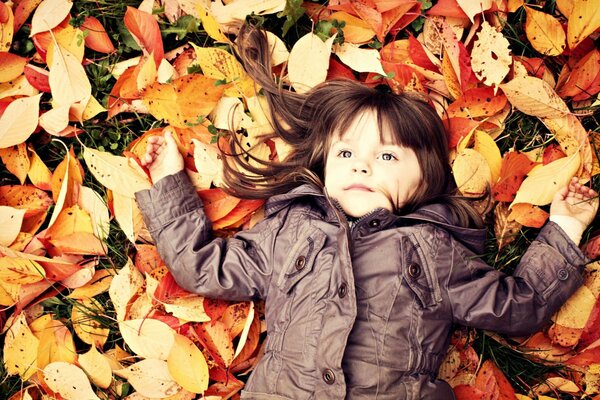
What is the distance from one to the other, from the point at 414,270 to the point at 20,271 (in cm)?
135

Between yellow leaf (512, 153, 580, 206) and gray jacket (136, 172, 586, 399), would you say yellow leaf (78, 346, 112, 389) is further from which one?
yellow leaf (512, 153, 580, 206)

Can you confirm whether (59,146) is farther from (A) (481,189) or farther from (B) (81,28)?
(A) (481,189)

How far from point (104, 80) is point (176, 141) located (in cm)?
39

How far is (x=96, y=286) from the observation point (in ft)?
8.23

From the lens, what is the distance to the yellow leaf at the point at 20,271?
239 centimetres

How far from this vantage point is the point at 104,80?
2.60 meters

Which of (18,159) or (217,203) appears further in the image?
(18,159)

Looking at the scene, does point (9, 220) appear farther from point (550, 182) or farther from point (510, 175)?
point (550, 182)

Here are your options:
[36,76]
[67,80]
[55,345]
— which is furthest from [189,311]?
[36,76]

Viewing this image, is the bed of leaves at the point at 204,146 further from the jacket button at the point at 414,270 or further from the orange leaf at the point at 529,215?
the jacket button at the point at 414,270

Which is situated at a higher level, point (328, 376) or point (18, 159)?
point (18, 159)

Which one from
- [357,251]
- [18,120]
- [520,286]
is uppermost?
[18,120]

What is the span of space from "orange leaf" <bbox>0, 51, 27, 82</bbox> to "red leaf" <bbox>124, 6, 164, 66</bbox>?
446mm

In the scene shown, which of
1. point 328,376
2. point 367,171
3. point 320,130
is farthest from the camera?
point 320,130
